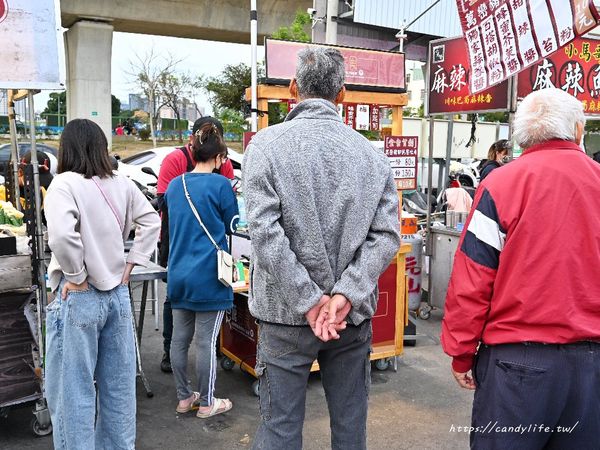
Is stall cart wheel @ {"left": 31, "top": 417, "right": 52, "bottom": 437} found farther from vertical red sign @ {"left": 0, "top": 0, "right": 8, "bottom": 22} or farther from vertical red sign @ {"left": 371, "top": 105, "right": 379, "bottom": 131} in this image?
vertical red sign @ {"left": 371, "top": 105, "right": 379, "bottom": 131}

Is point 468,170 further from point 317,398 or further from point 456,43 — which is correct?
point 317,398

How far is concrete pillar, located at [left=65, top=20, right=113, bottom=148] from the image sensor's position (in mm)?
19375

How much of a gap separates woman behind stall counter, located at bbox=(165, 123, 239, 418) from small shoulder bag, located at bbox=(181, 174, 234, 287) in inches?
0.7

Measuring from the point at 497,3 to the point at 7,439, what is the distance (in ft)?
15.1

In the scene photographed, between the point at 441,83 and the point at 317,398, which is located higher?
the point at 441,83

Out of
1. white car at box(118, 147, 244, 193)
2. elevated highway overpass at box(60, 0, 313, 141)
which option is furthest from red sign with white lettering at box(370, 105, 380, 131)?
elevated highway overpass at box(60, 0, 313, 141)

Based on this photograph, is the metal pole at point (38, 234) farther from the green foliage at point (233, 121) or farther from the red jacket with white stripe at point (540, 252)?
the green foliage at point (233, 121)

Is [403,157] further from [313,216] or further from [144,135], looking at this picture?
[144,135]

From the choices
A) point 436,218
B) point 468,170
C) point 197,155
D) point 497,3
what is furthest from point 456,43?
point 468,170

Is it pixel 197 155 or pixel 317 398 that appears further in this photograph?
pixel 317 398

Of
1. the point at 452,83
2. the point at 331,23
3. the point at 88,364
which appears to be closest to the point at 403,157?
the point at 452,83

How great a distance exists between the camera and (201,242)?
3494 mm

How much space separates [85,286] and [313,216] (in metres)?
1.23

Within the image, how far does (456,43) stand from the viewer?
6254mm
